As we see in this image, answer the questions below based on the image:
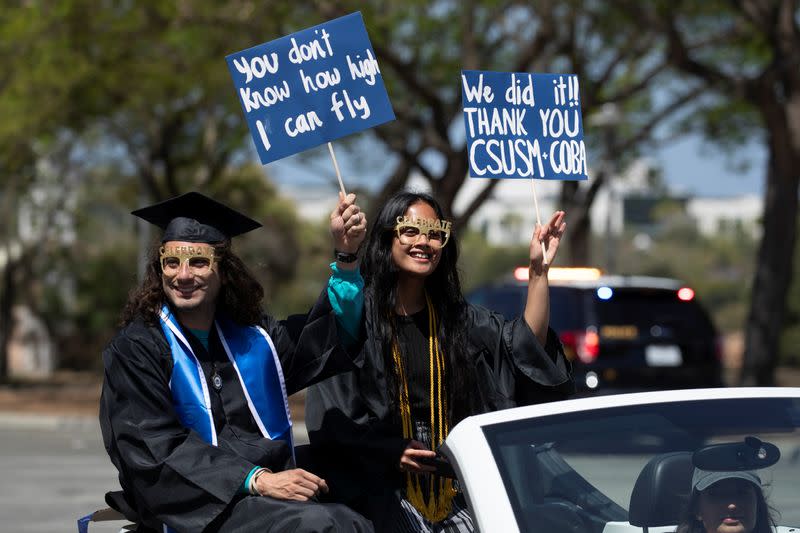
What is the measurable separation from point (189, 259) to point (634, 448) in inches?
57.7

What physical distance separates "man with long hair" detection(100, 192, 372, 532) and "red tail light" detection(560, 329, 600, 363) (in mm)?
9350

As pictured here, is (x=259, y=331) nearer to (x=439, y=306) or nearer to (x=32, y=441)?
(x=439, y=306)

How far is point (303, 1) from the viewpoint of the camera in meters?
17.5

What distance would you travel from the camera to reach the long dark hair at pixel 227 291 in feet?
14.3

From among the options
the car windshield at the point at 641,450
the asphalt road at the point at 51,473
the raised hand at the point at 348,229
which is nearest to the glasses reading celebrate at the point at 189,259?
the raised hand at the point at 348,229

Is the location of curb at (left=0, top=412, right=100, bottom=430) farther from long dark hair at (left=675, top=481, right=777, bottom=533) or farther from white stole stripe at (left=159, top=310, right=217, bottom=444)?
long dark hair at (left=675, top=481, right=777, bottom=533)

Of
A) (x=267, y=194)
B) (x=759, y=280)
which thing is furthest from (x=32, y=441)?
(x=267, y=194)

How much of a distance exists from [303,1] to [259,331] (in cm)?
1360

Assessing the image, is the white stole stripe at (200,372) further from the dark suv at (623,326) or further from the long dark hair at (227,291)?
the dark suv at (623,326)

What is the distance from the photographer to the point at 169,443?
394cm

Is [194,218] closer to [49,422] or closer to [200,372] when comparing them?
[200,372]

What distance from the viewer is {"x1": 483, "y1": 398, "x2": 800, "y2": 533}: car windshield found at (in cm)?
344

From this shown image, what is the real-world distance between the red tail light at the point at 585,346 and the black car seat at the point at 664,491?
10.2m

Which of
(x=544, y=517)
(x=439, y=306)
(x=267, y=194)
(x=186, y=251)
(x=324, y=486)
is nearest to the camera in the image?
(x=544, y=517)
